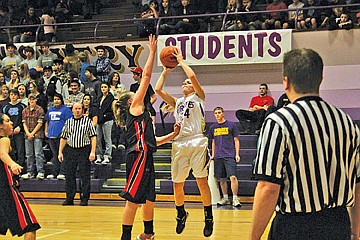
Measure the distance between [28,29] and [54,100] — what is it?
179 inches

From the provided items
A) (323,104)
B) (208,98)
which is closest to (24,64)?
(208,98)

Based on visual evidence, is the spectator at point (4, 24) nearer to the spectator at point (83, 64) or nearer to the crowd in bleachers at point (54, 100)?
the crowd in bleachers at point (54, 100)

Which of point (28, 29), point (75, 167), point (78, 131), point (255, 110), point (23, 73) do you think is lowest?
point (75, 167)

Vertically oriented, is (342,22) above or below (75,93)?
above

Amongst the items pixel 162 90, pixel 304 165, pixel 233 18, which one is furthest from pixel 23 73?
pixel 304 165

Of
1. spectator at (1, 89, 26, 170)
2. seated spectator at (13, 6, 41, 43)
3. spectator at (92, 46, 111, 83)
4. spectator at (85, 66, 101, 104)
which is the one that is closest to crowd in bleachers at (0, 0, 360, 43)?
seated spectator at (13, 6, 41, 43)

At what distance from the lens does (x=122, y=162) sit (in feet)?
41.4

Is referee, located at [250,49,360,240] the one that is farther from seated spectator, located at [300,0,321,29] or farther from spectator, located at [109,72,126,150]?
seated spectator, located at [300,0,321,29]

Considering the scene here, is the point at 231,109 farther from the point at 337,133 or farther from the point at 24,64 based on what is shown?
the point at 337,133

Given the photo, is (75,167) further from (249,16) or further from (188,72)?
(249,16)

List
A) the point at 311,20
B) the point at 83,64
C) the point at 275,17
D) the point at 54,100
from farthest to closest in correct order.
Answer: the point at 83,64 → the point at 275,17 → the point at 311,20 → the point at 54,100

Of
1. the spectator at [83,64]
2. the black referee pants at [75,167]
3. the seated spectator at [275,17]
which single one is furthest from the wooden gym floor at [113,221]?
the seated spectator at [275,17]

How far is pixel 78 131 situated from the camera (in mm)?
10562

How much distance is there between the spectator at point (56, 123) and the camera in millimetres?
11711
